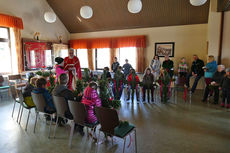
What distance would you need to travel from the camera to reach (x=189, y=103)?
179 inches

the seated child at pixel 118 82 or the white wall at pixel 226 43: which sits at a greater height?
the white wall at pixel 226 43

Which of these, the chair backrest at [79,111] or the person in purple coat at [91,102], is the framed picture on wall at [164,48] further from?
the chair backrest at [79,111]

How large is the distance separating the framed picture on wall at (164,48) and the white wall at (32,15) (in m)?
4.99

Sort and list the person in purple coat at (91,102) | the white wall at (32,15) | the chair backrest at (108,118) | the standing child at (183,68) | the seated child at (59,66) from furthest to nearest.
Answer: the standing child at (183,68) → the white wall at (32,15) → the seated child at (59,66) → the person in purple coat at (91,102) → the chair backrest at (108,118)

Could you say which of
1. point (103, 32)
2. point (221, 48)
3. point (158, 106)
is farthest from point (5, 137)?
point (103, 32)

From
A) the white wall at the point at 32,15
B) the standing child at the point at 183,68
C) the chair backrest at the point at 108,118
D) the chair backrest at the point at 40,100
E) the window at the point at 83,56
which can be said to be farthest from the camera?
the window at the point at 83,56

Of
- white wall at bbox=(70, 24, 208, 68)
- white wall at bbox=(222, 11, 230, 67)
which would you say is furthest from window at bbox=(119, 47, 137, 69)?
white wall at bbox=(222, 11, 230, 67)

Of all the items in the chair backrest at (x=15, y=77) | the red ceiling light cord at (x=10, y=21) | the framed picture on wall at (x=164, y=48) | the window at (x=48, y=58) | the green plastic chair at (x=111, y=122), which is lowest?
the green plastic chair at (x=111, y=122)

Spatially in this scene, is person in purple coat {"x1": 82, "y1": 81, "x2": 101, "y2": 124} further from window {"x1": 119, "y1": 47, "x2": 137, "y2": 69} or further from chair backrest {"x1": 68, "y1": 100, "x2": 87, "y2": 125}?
window {"x1": 119, "y1": 47, "x2": 137, "y2": 69}

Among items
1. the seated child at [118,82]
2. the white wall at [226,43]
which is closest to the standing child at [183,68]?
the white wall at [226,43]

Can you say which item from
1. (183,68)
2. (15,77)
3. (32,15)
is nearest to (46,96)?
(15,77)

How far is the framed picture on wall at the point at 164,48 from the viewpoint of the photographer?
6.67 metres

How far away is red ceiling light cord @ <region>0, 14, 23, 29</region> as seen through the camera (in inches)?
215

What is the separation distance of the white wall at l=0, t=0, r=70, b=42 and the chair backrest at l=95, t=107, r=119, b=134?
5.90 metres
